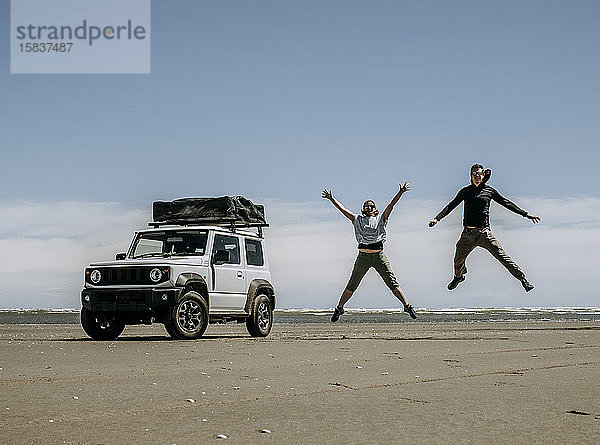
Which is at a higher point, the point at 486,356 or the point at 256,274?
the point at 256,274

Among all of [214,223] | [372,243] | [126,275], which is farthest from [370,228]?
[126,275]

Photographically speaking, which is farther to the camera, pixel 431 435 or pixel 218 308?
pixel 218 308

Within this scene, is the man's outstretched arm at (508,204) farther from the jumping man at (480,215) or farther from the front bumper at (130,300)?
the front bumper at (130,300)

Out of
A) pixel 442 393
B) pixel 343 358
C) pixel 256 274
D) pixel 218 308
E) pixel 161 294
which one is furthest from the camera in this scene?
pixel 256 274

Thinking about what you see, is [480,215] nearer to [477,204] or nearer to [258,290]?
[477,204]

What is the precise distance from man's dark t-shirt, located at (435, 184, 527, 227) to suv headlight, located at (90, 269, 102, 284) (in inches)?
264

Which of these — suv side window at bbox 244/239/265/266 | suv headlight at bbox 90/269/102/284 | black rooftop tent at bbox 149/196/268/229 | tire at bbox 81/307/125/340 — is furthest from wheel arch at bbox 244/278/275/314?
suv headlight at bbox 90/269/102/284

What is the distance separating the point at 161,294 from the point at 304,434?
1102cm

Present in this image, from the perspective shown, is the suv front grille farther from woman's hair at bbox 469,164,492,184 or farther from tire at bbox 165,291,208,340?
woman's hair at bbox 469,164,492,184

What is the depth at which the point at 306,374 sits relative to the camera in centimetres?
880

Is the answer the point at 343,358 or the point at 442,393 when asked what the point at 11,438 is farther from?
the point at 343,358

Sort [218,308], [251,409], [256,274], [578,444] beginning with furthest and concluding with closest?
[256,274], [218,308], [251,409], [578,444]

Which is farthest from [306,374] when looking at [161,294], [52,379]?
[161,294]

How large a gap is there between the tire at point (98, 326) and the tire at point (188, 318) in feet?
4.93
